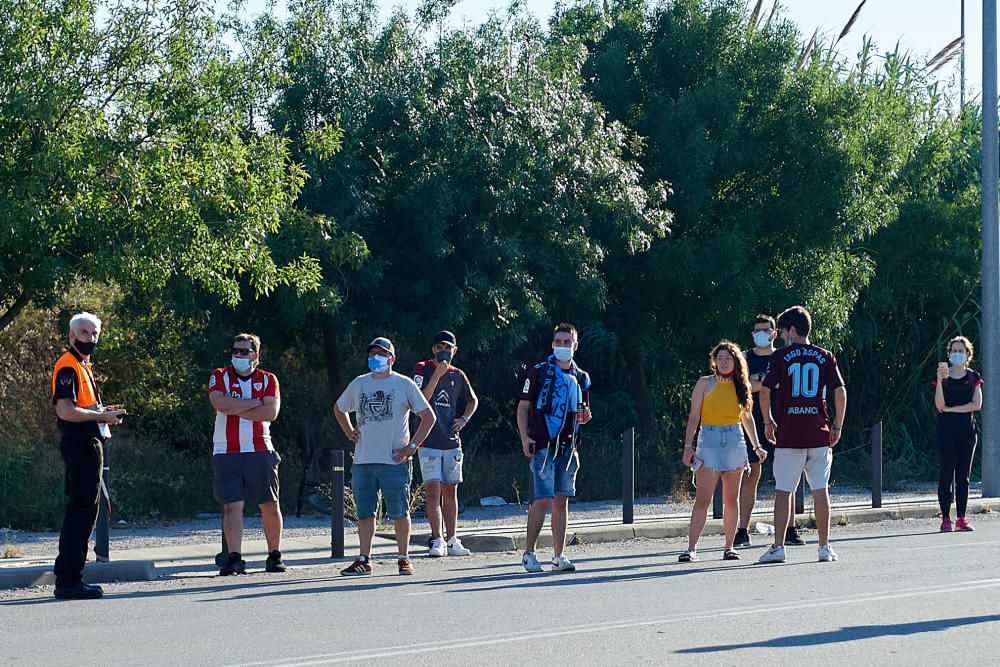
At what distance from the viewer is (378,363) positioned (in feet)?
39.1

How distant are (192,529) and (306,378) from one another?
Result: 5.28 meters

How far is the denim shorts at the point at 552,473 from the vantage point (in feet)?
39.0

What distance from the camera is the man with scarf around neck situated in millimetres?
11844

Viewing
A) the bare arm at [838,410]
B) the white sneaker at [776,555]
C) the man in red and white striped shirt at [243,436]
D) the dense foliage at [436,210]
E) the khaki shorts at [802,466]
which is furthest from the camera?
the dense foliage at [436,210]

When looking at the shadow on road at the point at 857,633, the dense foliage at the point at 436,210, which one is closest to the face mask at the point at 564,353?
the shadow on road at the point at 857,633

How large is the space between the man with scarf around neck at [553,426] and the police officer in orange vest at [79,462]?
323cm

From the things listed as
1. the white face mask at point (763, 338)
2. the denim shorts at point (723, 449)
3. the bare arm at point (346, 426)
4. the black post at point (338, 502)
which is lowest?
the black post at point (338, 502)

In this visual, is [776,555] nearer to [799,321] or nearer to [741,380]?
[741,380]

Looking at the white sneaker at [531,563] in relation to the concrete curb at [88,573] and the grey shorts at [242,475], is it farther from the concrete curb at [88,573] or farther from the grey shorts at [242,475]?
the concrete curb at [88,573]

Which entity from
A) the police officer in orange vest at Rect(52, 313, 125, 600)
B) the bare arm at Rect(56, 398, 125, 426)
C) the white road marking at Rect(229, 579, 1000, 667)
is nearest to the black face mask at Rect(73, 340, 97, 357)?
the police officer in orange vest at Rect(52, 313, 125, 600)

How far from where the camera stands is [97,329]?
10625 millimetres

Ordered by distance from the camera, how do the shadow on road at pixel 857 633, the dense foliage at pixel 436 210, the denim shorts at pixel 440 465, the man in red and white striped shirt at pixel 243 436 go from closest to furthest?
the shadow on road at pixel 857 633
the man in red and white striped shirt at pixel 243 436
the denim shorts at pixel 440 465
the dense foliage at pixel 436 210

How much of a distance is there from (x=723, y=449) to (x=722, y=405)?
37cm

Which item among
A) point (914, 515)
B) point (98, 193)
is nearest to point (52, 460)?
point (98, 193)
